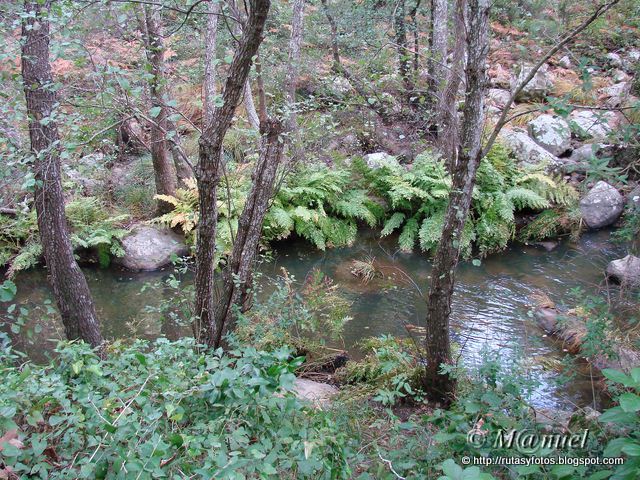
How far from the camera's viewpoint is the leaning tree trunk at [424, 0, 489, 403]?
3633mm

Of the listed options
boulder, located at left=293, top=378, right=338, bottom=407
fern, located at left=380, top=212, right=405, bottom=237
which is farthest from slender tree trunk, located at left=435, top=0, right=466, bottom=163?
fern, located at left=380, top=212, right=405, bottom=237

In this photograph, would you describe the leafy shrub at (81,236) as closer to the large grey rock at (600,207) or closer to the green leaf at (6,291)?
the green leaf at (6,291)

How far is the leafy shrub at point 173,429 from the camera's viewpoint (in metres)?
1.68

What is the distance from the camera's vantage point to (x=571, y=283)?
26.7ft

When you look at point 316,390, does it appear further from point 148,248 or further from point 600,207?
point 600,207

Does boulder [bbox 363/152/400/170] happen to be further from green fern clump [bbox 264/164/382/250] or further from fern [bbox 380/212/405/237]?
fern [bbox 380/212/405/237]

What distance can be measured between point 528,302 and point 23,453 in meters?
7.24

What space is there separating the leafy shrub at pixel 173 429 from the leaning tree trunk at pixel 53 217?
280cm

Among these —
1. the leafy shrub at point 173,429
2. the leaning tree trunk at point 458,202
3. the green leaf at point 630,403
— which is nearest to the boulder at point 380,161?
the leaning tree trunk at point 458,202

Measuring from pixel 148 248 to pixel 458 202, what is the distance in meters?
6.88

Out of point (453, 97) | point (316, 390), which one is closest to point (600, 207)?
point (453, 97)

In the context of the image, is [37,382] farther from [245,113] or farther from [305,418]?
[245,113]

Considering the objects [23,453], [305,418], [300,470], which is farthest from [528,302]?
[23,453]

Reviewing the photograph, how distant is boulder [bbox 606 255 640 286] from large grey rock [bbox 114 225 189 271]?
7185mm
